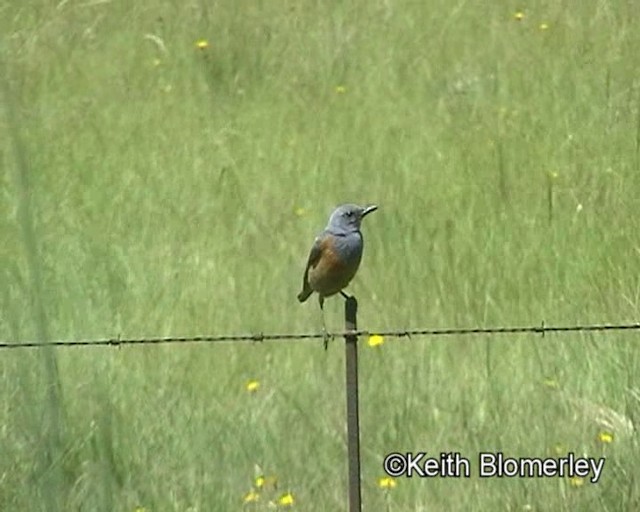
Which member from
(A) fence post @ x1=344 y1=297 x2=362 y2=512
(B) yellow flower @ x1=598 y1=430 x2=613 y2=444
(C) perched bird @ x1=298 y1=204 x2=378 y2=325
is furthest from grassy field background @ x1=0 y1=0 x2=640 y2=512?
(C) perched bird @ x1=298 y1=204 x2=378 y2=325

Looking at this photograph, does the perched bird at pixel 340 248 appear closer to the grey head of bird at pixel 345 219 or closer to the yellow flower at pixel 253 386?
the grey head of bird at pixel 345 219

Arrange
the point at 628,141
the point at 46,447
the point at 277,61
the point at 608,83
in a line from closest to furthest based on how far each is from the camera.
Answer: the point at 46,447 < the point at 628,141 < the point at 608,83 < the point at 277,61

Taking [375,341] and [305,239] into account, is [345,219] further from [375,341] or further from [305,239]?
[305,239]

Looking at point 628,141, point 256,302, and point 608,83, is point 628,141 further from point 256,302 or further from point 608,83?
point 256,302

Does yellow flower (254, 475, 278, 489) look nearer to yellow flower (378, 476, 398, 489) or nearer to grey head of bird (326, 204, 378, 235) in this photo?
yellow flower (378, 476, 398, 489)

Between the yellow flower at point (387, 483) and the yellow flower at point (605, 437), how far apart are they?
0.62 metres

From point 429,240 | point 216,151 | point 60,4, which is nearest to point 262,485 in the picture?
point 429,240

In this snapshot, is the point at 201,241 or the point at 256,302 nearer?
the point at 256,302

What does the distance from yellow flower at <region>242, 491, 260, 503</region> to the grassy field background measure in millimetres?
15

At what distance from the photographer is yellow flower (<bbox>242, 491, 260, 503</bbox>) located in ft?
14.4

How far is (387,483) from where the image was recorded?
14.5 feet

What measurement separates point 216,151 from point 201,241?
91 cm

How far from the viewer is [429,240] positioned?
573 centimetres

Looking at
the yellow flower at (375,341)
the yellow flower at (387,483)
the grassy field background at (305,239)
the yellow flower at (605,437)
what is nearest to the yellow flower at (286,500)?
the grassy field background at (305,239)
